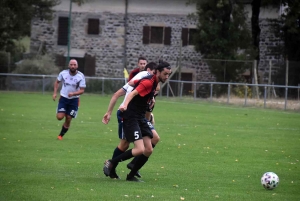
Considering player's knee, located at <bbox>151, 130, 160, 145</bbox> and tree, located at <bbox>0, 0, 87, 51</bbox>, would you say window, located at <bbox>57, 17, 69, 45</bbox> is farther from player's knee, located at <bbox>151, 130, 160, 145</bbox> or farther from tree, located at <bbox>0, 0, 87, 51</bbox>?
player's knee, located at <bbox>151, 130, 160, 145</bbox>

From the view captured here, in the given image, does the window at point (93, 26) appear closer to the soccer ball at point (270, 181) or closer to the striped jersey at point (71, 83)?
the striped jersey at point (71, 83)

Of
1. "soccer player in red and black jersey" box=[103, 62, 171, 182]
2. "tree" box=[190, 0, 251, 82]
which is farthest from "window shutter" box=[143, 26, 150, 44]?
"soccer player in red and black jersey" box=[103, 62, 171, 182]

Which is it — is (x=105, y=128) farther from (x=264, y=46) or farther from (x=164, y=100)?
(x=264, y=46)

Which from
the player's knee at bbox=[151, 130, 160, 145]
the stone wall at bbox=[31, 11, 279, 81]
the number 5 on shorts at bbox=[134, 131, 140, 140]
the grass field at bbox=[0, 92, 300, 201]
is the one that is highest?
the stone wall at bbox=[31, 11, 279, 81]

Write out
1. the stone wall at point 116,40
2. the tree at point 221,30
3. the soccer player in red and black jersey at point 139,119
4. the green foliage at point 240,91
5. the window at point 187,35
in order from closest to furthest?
1. the soccer player in red and black jersey at point 139,119
2. the green foliage at point 240,91
3. the tree at point 221,30
4. the stone wall at point 116,40
5. the window at point 187,35

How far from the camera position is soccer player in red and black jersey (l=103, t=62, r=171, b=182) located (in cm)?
1116

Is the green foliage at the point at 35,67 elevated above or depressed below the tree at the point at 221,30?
below

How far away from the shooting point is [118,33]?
5341cm

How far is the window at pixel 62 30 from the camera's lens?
53.4 meters

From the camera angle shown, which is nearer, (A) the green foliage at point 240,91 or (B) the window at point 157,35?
(A) the green foliage at point 240,91

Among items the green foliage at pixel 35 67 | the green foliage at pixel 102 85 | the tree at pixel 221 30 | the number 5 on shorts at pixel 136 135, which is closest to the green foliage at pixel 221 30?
the tree at pixel 221 30

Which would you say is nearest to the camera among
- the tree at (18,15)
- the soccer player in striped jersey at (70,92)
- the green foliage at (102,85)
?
the soccer player in striped jersey at (70,92)

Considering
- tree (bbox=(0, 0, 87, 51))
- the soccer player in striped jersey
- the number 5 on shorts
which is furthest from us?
tree (bbox=(0, 0, 87, 51))

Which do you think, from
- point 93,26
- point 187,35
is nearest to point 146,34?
point 187,35
